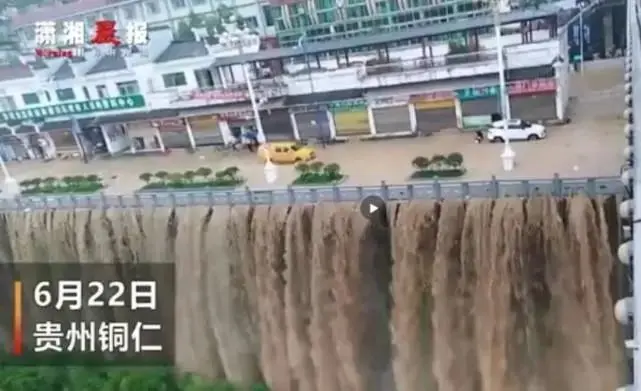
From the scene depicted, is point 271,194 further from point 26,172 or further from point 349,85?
point 26,172

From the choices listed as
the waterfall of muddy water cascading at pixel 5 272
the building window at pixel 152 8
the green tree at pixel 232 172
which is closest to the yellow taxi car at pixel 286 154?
the green tree at pixel 232 172

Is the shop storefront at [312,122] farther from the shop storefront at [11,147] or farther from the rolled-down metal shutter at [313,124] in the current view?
the shop storefront at [11,147]

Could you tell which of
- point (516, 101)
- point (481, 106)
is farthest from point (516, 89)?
point (481, 106)

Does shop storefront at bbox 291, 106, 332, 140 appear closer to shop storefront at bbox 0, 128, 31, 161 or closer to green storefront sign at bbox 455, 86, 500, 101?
green storefront sign at bbox 455, 86, 500, 101

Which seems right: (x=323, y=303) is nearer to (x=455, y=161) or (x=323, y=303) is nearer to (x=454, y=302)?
(x=454, y=302)

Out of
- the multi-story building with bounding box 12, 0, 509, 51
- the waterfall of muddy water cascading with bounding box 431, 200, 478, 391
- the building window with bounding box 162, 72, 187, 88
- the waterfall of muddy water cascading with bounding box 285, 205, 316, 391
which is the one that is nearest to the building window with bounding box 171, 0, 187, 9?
the multi-story building with bounding box 12, 0, 509, 51
